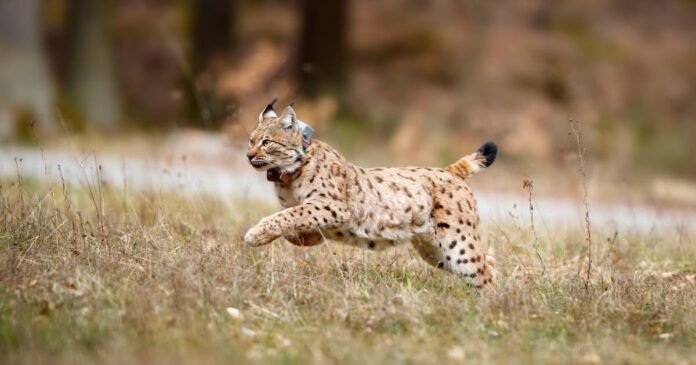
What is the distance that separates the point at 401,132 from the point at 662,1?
57.6 feet

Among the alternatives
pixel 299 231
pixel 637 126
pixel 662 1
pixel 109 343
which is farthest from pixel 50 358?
pixel 662 1

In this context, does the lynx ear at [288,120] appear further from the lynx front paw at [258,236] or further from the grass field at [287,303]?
the grass field at [287,303]

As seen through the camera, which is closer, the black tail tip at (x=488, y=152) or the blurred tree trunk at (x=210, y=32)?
the black tail tip at (x=488, y=152)

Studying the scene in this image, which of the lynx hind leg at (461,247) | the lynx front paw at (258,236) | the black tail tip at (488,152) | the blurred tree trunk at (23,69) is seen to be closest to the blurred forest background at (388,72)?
the blurred tree trunk at (23,69)

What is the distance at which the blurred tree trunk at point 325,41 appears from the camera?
23.8 meters

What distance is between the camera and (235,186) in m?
14.2

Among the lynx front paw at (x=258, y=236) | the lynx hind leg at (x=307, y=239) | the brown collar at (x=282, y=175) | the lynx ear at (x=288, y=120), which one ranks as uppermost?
the lynx ear at (x=288, y=120)

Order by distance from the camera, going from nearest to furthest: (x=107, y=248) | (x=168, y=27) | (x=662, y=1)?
(x=107, y=248) < (x=168, y=27) < (x=662, y=1)

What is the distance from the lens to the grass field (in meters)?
6.35

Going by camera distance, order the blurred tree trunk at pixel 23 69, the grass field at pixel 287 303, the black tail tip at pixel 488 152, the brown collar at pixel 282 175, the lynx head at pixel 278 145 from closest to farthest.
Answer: the grass field at pixel 287 303, the lynx head at pixel 278 145, the brown collar at pixel 282 175, the black tail tip at pixel 488 152, the blurred tree trunk at pixel 23 69

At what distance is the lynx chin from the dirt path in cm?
234

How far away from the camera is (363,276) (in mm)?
7938

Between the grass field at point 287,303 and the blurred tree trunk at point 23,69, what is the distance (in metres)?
12.5

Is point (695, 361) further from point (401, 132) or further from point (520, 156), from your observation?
point (520, 156)
